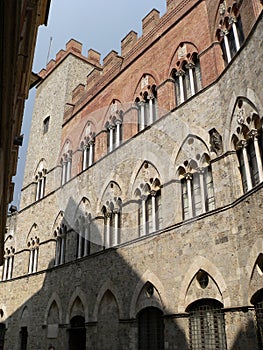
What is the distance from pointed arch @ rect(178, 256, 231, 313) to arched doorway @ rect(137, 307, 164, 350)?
3.29ft

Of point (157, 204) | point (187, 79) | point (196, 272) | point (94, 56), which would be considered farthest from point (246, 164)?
point (94, 56)

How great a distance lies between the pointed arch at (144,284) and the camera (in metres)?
9.26

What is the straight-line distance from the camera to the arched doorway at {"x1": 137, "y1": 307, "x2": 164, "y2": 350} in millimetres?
9264

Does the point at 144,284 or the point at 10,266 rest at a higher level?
the point at 10,266

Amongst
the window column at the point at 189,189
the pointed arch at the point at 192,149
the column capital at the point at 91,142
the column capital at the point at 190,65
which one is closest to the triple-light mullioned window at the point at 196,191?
the window column at the point at 189,189

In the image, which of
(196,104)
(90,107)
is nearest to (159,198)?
(196,104)

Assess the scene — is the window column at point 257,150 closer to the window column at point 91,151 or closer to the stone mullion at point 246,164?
the stone mullion at point 246,164

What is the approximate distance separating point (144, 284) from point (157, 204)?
221 cm

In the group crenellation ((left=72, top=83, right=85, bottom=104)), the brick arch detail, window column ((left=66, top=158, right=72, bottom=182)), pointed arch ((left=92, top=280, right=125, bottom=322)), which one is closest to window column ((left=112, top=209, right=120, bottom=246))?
pointed arch ((left=92, top=280, right=125, bottom=322))

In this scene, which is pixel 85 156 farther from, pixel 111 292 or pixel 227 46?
pixel 227 46

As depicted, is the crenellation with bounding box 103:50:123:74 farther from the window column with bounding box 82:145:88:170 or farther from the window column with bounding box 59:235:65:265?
the window column with bounding box 59:235:65:265

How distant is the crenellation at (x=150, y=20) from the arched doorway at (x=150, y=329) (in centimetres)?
934

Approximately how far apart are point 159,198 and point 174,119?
90.3 inches

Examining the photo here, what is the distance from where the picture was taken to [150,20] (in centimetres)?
1326
